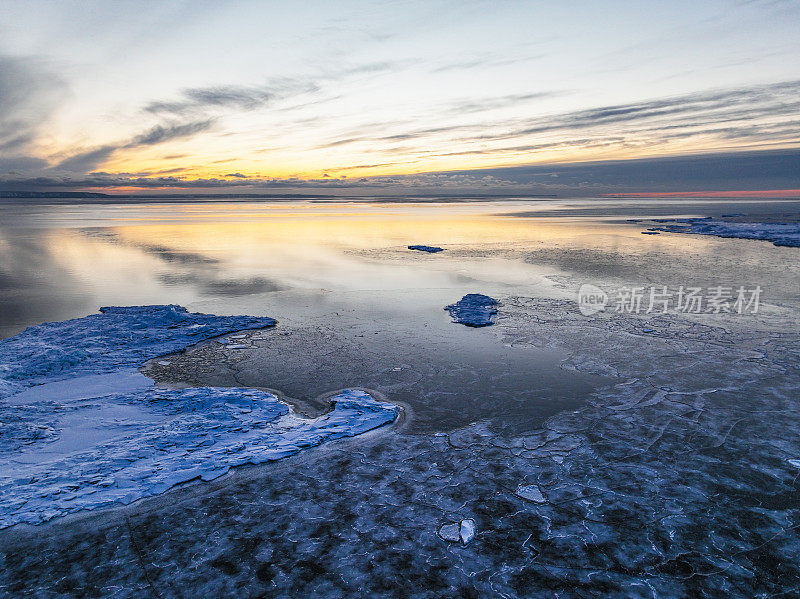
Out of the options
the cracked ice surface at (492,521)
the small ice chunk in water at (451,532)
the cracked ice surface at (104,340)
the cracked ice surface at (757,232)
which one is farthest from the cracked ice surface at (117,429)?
the cracked ice surface at (757,232)

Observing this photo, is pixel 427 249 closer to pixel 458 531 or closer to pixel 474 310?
pixel 474 310

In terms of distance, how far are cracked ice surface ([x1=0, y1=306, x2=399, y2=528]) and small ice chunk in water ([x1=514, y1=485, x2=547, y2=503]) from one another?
1988mm

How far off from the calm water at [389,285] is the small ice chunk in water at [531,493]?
4.43 feet

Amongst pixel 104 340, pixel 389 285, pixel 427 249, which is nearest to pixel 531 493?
pixel 104 340

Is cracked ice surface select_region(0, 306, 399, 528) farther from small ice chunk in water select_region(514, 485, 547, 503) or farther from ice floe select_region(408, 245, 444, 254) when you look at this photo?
ice floe select_region(408, 245, 444, 254)

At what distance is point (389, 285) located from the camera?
1403cm

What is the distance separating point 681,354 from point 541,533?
18.7 feet

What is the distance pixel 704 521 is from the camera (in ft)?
13.4

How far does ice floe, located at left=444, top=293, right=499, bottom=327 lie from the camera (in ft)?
33.0

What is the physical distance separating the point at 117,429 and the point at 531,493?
16.5 ft

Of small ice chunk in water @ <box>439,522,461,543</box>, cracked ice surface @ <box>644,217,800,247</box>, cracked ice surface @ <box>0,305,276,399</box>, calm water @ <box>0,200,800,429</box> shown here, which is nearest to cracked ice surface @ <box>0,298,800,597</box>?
small ice chunk in water @ <box>439,522,461,543</box>

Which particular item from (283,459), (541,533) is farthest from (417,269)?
(541,533)

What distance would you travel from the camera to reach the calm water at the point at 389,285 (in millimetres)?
7094

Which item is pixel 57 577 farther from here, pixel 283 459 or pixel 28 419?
pixel 28 419
